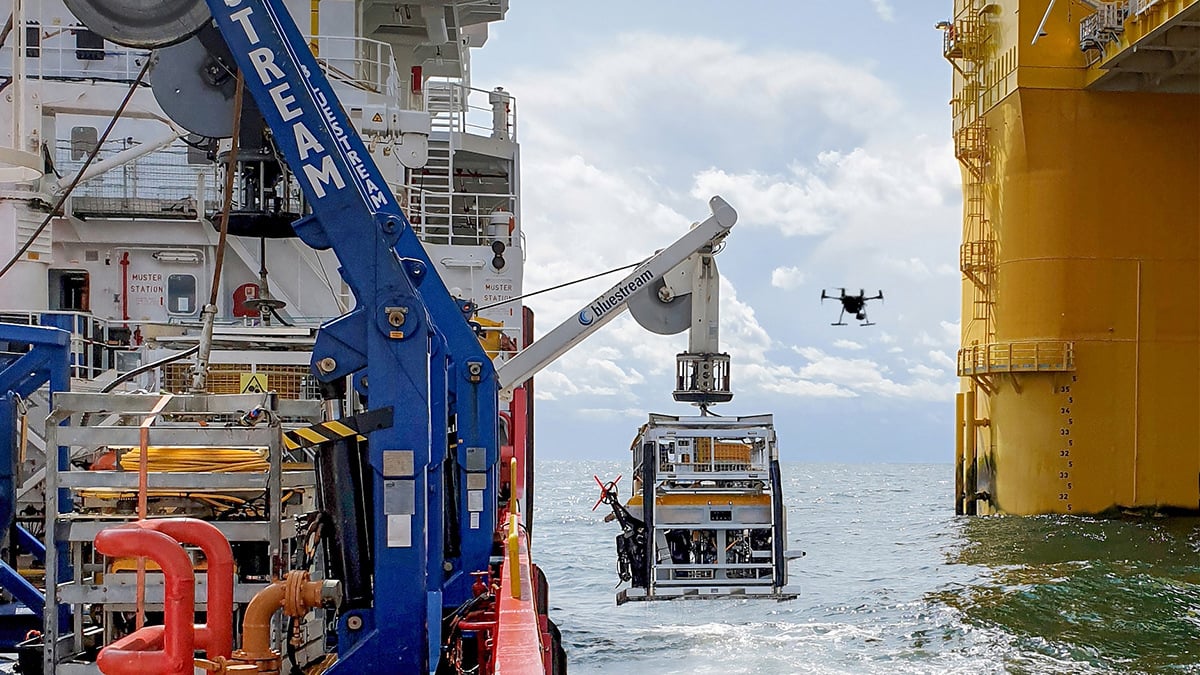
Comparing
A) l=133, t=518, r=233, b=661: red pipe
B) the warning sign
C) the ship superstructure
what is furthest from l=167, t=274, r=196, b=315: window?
l=133, t=518, r=233, b=661: red pipe

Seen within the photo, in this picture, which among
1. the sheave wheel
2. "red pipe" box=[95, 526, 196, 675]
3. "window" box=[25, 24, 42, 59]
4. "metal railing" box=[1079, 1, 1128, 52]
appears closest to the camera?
"red pipe" box=[95, 526, 196, 675]

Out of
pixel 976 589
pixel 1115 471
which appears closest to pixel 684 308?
pixel 976 589

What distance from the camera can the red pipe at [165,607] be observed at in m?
4.45

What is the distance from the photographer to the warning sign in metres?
9.81

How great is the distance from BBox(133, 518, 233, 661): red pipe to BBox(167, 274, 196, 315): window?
13.5 m

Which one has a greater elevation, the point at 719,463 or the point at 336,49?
the point at 336,49

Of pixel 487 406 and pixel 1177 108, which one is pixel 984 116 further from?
pixel 487 406

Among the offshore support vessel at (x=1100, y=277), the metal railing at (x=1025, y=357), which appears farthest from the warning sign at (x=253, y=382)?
the offshore support vessel at (x=1100, y=277)

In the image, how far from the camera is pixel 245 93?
278 inches

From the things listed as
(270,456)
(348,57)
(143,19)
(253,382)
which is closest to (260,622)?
(270,456)

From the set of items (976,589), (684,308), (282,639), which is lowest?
(976,589)

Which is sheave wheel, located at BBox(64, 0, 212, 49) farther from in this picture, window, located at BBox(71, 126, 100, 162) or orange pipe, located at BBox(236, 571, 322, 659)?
window, located at BBox(71, 126, 100, 162)

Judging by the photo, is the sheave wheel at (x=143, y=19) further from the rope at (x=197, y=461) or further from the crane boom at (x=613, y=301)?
the crane boom at (x=613, y=301)

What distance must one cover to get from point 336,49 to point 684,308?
802 cm
